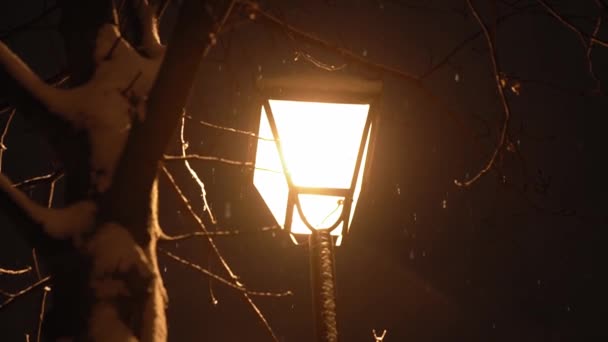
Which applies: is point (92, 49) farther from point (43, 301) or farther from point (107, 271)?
point (43, 301)

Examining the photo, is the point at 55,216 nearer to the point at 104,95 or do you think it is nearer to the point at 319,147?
the point at 104,95

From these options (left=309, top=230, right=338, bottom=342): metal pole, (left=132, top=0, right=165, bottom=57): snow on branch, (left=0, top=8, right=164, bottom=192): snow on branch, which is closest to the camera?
(left=0, top=8, right=164, bottom=192): snow on branch

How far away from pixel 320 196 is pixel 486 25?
49.6 inches

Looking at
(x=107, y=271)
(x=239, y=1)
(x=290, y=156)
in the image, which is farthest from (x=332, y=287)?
(x=239, y=1)

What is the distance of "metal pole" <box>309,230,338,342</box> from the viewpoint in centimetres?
289

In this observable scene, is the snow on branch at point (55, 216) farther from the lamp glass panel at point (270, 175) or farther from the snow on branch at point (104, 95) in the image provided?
the lamp glass panel at point (270, 175)

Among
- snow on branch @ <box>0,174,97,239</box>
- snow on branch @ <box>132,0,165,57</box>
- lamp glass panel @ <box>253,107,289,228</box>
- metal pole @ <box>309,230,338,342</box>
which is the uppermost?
snow on branch @ <box>132,0,165,57</box>

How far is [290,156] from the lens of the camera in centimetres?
322

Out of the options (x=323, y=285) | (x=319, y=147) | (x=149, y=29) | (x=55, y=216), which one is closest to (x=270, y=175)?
(x=319, y=147)

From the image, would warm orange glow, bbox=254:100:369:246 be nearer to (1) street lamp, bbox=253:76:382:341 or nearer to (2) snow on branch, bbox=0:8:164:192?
(1) street lamp, bbox=253:76:382:341

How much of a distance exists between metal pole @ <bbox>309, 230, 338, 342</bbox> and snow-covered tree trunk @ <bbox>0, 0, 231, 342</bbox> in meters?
0.73

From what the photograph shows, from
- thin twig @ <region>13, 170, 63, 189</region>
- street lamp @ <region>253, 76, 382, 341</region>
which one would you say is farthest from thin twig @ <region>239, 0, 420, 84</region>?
thin twig @ <region>13, 170, 63, 189</region>

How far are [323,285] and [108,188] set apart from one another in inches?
43.1

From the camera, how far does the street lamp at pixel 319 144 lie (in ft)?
10.4
